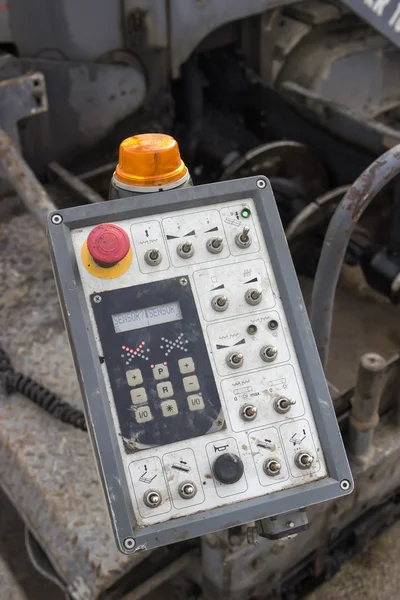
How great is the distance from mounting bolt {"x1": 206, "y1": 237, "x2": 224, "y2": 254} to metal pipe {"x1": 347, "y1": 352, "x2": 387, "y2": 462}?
47cm

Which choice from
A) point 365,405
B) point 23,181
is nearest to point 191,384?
point 365,405

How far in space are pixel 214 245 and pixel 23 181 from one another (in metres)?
1.05

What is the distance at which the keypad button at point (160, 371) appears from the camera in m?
0.87

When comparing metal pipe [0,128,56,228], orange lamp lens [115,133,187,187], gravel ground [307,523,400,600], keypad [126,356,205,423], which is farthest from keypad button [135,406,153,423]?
gravel ground [307,523,400,600]

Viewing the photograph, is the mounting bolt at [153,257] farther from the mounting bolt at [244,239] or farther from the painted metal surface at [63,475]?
the painted metal surface at [63,475]

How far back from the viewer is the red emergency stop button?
0.86 meters

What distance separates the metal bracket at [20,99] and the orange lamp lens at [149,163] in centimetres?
109

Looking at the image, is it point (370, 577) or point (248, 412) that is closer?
point (248, 412)

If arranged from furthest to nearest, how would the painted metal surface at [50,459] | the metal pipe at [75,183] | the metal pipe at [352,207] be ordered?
the metal pipe at [75,183]
the painted metal surface at [50,459]
the metal pipe at [352,207]

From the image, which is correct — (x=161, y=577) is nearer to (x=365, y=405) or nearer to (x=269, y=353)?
(x=365, y=405)

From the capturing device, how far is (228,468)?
85 centimetres

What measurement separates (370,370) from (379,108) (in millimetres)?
1789

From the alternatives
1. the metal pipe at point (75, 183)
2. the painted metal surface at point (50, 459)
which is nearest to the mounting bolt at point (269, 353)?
the painted metal surface at point (50, 459)

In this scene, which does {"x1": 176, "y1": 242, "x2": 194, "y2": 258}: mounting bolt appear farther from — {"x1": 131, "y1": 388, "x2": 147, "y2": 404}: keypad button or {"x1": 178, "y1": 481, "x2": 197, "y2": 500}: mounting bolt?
{"x1": 178, "y1": 481, "x2": 197, "y2": 500}: mounting bolt
